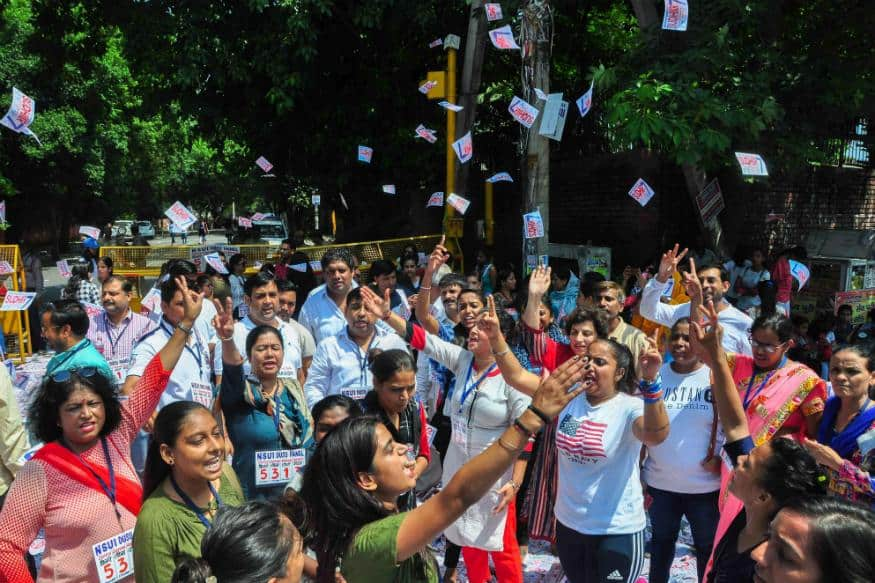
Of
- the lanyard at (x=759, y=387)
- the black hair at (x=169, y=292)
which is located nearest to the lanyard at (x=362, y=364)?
the black hair at (x=169, y=292)

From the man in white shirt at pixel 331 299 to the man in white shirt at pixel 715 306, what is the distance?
2310 millimetres

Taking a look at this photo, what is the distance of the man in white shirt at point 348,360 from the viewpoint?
4594mm

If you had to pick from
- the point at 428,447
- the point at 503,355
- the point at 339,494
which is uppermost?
the point at 503,355

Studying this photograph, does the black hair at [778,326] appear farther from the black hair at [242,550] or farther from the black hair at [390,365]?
the black hair at [242,550]

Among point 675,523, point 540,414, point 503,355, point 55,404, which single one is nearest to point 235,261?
point 55,404

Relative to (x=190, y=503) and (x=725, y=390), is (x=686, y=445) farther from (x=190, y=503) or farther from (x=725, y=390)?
(x=190, y=503)

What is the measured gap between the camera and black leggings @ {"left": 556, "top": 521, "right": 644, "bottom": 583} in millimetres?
3195

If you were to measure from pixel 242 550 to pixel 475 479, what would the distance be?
26.3 inches

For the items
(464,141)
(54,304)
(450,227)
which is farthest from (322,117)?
(54,304)

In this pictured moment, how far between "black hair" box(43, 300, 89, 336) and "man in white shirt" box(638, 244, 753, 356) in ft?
12.4

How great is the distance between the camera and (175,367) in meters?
4.21

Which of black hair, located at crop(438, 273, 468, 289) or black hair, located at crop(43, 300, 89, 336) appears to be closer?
black hair, located at crop(43, 300, 89, 336)

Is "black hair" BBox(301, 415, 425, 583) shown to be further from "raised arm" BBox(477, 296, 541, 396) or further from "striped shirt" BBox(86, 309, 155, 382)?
"striped shirt" BBox(86, 309, 155, 382)

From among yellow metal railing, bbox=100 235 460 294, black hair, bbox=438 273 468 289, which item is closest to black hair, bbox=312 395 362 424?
black hair, bbox=438 273 468 289
